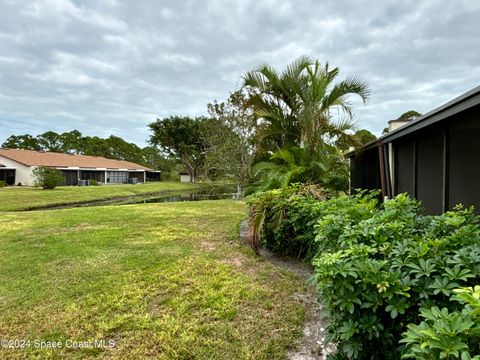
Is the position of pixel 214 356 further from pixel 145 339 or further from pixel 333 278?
pixel 333 278

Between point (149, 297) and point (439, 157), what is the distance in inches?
186

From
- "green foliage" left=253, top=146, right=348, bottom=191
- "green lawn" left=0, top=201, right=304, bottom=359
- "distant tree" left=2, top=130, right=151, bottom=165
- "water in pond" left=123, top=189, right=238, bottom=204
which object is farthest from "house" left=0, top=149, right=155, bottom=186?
"green foliage" left=253, top=146, right=348, bottom=191

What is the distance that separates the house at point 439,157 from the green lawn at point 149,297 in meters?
2.57

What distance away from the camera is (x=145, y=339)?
2502 millimetres

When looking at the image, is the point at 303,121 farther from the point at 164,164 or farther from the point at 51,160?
the point at 164,164

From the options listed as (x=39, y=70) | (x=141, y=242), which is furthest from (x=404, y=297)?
(x=39, y=70)

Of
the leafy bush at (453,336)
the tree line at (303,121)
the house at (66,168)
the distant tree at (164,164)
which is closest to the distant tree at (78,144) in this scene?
the distant tree at (164,164)

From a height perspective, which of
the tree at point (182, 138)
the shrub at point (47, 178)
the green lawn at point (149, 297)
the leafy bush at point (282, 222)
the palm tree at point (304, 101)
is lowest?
the green lawn at point (149, 297)

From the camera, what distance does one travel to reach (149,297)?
328 centimetres

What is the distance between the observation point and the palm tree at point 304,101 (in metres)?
7.47

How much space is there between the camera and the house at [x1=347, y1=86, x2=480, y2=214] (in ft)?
12.7

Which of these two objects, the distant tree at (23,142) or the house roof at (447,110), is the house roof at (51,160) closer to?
the distant tree at (23,142)

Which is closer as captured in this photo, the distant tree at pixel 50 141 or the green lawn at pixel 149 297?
the green lawn at pixel 149 297

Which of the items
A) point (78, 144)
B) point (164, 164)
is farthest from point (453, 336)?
point (78, 144)
